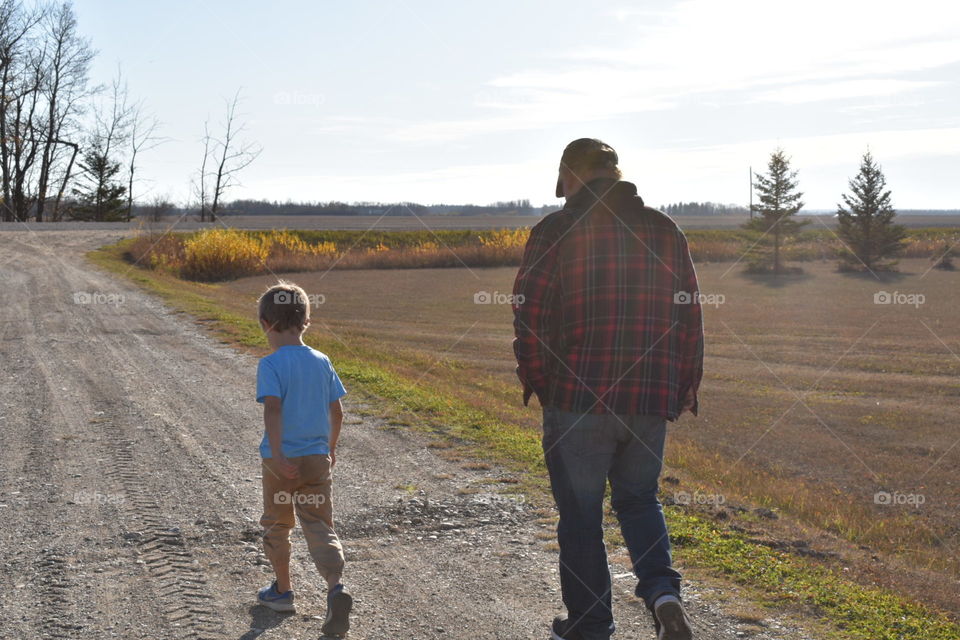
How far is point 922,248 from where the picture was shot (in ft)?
211

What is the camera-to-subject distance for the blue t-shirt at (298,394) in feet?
13.5

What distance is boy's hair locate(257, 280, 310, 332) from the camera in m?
4.17

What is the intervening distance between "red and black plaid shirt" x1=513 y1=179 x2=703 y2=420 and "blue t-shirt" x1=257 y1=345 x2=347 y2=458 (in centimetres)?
99

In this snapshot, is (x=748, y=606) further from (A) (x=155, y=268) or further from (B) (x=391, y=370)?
(A) (x=155, y=268)

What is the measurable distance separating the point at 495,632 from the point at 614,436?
3.87ft

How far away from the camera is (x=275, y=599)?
4.39 meters

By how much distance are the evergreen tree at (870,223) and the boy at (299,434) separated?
177ft

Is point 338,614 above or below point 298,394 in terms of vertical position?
below

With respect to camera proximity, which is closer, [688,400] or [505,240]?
[688,400]

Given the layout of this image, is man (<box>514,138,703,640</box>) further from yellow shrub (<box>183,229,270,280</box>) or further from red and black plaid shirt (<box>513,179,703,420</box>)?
yellow shrub (<box>183,229,270,280</box>)

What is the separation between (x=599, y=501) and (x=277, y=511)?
150 cm

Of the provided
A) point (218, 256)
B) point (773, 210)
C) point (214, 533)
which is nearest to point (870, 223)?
point (773, 210)

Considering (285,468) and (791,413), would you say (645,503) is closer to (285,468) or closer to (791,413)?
(285,468)

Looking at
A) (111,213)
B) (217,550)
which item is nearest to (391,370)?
(217,550)
